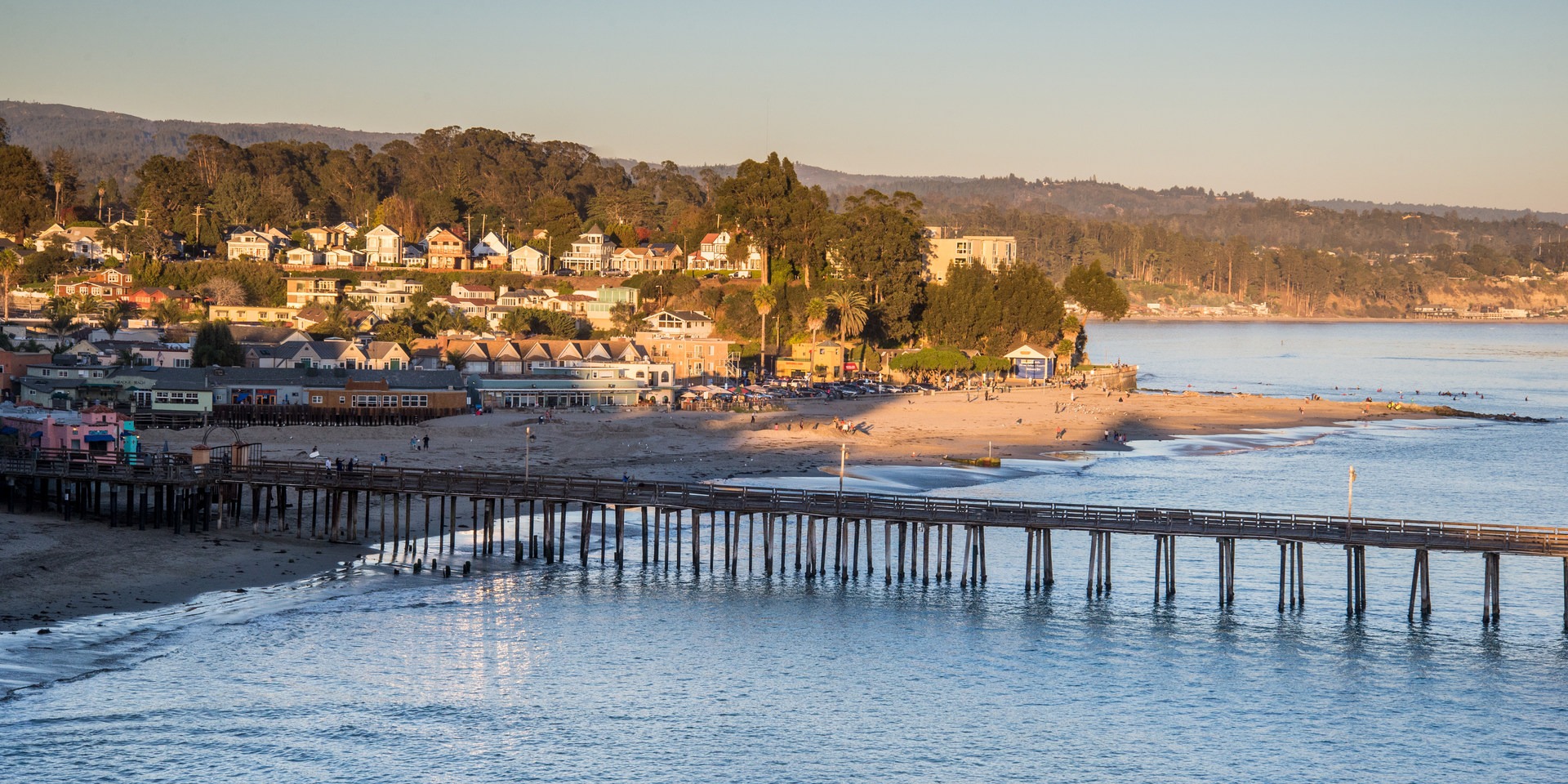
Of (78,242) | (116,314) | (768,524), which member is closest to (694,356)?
(116,314)

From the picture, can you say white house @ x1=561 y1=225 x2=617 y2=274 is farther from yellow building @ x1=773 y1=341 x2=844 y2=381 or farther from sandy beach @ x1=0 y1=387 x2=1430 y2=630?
sandy beach @ x1=0 y1=387 x2=1430 y2=630

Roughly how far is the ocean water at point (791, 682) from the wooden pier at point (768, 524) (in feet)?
3.91

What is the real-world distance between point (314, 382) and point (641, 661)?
49.8 meters

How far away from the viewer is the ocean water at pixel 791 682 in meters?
30.4

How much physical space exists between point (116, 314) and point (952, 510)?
86.5m

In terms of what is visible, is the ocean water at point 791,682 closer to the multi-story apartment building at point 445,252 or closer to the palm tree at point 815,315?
the palm tree at point 815,315

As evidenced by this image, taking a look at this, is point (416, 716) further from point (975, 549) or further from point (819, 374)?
point (819, 374)

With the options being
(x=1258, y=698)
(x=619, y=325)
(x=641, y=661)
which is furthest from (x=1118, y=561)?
(x=619, y=325)

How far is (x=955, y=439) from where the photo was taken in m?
85.2

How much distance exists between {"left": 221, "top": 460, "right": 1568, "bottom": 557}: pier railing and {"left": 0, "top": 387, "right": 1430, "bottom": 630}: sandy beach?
2756 mm

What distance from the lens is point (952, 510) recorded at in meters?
46.1

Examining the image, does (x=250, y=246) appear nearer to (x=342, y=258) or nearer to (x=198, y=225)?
(x=198, y=225)

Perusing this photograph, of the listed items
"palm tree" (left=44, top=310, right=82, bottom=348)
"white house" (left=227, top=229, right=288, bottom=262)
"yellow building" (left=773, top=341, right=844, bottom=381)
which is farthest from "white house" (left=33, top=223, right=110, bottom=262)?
"yellow building" (left=773, top=341, right=844, bottom=381)

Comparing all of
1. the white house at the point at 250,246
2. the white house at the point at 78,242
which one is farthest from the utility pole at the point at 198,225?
the white house at the point at 78,242
